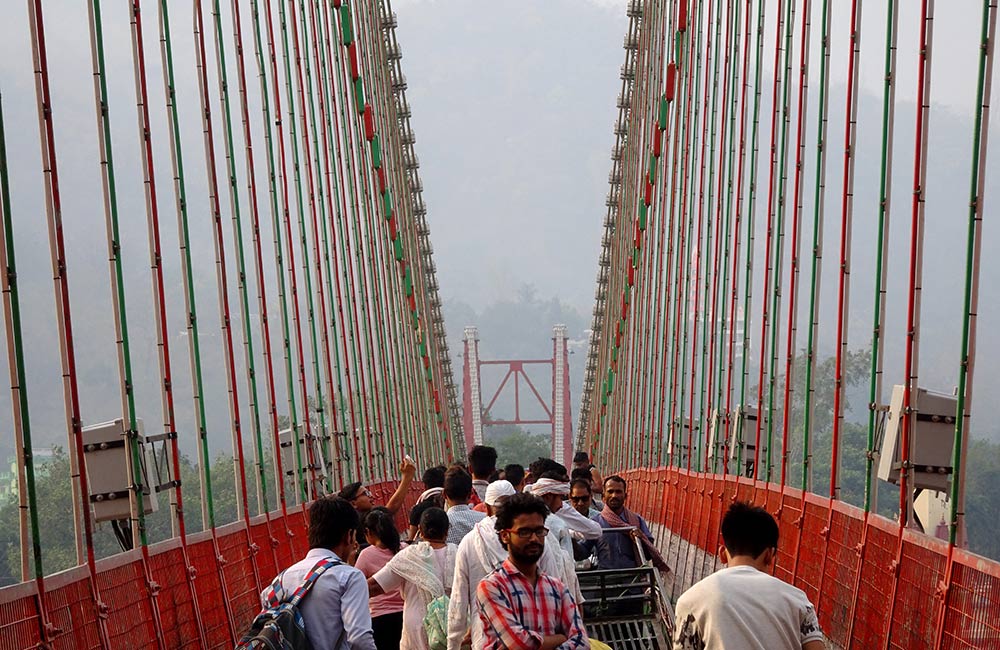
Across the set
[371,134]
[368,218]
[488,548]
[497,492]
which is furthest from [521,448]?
[488,548]

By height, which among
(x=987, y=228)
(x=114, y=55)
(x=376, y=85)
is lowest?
(x=987, y=228)

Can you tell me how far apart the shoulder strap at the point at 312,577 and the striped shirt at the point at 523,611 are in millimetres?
440

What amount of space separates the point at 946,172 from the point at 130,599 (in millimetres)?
108608

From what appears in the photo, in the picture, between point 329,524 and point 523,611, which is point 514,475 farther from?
point 523,611

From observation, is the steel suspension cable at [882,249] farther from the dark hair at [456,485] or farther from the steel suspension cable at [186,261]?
the steel suspension cable at [186,261]

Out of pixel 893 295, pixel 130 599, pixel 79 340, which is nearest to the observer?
pixel 130 599

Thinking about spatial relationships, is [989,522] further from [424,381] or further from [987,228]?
[987,228]

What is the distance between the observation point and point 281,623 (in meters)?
3.84

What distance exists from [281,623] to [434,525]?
1.58 metres

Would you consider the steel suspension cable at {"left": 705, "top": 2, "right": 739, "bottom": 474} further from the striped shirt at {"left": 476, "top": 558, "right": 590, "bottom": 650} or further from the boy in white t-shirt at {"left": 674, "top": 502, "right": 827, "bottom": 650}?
the boy in white t-shirt at {"left": 674, "top": 502, "right": 827, "bottom": 650}

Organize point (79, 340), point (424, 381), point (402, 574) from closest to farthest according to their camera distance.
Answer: point (402, 574) < point (424, 381) < point (79, 340)

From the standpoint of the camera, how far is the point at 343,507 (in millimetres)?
4238

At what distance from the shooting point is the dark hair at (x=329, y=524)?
4184 millimetres

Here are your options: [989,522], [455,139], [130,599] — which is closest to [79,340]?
[989,522]
